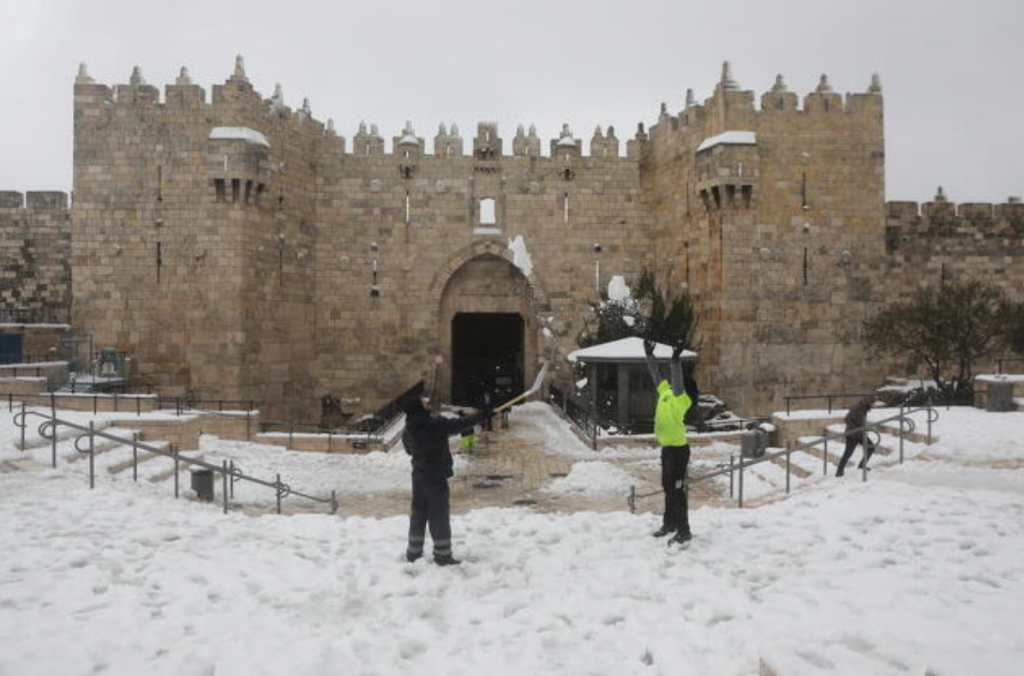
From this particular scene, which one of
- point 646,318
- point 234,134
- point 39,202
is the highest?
point 234,134

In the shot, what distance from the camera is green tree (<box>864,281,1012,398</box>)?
16219 mm

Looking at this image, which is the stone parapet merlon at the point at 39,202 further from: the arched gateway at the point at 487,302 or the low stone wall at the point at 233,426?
the arched gateway at the point at 487,302

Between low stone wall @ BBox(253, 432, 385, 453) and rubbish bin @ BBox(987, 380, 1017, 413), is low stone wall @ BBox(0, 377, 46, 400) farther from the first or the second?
rubbish bin @ BBox(987, 380, 1017, 413)

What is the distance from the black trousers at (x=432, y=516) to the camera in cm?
604

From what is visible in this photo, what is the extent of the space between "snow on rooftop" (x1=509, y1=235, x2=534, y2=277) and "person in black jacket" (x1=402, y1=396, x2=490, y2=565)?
53.9ft

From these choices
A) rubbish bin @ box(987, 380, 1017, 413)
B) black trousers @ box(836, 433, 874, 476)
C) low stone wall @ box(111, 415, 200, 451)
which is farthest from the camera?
rubbish bin @ box(987, 380, 1017, 413)

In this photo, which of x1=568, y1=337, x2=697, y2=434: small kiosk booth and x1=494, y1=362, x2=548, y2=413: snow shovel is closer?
x1=494, y1=362, x2=548, y2=413: snow shovel

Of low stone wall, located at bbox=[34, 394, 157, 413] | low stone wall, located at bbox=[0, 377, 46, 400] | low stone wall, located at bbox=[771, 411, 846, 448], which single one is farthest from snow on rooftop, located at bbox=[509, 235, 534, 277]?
low stone wall, located at bbox=[0, 377, 46, 400]

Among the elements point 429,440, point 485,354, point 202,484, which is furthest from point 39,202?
point 429,440

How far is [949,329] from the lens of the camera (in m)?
16.4

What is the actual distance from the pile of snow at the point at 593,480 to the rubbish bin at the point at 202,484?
5.19 meters

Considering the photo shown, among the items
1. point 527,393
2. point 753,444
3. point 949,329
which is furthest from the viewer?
point 949,329

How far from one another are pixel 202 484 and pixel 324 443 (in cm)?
651

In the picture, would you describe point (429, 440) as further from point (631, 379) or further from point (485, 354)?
point (485, 354)
